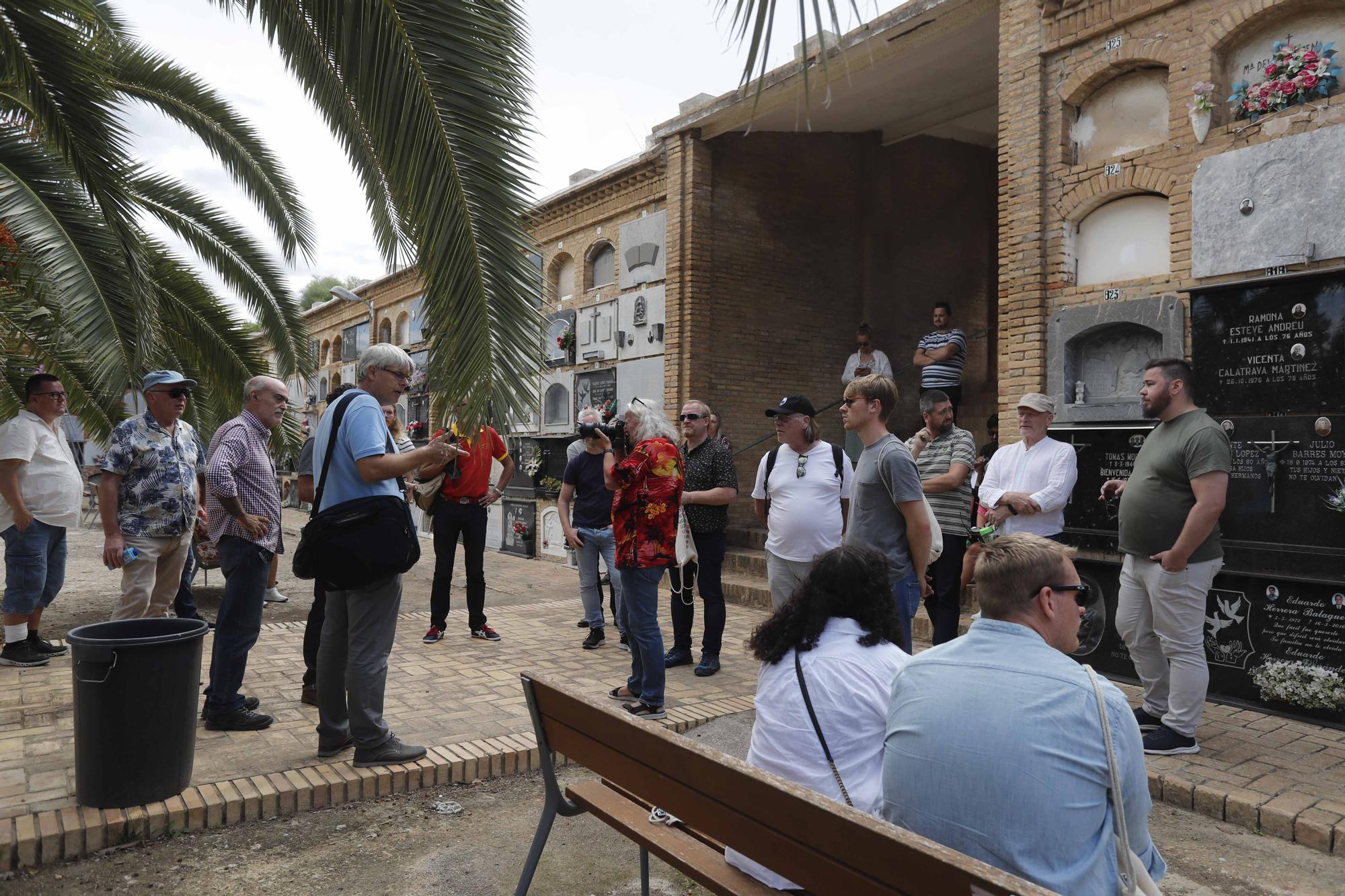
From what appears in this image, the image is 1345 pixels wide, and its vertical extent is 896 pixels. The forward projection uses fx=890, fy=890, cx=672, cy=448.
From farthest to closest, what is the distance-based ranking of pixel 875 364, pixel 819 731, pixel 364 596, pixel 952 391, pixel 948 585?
1. pixel 875 364
2. pixel 952 391
3. pixel 948 585
4. pixel 364 596
5. pixel 819 731

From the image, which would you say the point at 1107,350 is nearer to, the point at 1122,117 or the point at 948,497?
the point at 1122,117

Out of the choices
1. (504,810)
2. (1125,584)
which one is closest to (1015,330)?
(1125,584)

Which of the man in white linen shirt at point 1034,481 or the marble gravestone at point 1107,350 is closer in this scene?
the man in white linen shirt at point 1034,481

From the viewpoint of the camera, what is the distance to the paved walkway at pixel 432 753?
3.73 meters

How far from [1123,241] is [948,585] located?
3.52 meters

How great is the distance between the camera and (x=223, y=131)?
942 centimetres

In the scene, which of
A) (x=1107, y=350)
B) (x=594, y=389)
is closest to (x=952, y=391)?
(x=1107, y=350)

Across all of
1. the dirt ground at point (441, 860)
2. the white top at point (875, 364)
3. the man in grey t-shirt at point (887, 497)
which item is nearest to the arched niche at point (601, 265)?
the white top at point (875, 364)

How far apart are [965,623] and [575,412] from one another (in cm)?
863

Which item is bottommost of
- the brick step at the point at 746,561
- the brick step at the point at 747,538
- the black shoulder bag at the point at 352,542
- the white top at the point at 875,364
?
the brick step at the point at 746,561

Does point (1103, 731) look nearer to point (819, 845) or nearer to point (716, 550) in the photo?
point (819, 845)

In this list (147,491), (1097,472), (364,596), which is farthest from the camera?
(1097,472)

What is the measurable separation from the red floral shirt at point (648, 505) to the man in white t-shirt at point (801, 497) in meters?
0.60

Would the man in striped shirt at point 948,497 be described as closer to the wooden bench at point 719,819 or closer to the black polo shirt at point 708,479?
the black polo shirt at point 708,479
